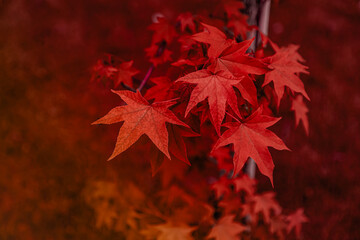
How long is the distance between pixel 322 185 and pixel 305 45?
1922 mm

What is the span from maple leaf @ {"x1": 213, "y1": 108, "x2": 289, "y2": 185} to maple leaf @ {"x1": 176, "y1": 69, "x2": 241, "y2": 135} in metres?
0.08

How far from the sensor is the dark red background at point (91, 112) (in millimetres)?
2719

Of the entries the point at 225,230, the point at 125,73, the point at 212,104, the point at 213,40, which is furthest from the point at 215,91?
the point at 225,230

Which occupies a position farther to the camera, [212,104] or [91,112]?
[91,112]

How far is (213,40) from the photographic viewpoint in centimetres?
93

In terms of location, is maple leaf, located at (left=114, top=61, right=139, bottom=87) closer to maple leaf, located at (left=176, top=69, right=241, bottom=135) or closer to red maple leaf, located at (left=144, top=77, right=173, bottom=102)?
red maple leaf, located at (left=144, top=77, right=173, bottom=102)

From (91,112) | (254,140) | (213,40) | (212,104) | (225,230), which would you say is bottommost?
(91,112)

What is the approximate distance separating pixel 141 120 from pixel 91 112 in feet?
8.29

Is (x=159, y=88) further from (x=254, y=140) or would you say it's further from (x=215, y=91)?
(x=254, y=140)

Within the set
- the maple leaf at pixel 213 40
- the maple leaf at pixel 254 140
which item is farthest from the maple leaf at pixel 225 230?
the maple leaf at pixel 213 40

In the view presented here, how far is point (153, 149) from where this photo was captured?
3.07 feet

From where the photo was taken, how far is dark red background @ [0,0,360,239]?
272 centimetres

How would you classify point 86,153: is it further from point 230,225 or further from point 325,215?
point 325,215

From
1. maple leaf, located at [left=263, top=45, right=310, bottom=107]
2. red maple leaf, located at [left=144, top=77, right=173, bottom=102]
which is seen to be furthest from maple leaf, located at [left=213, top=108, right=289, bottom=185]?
red maple leaf, located at [left=144, top=77, right=173, bottom=102]
